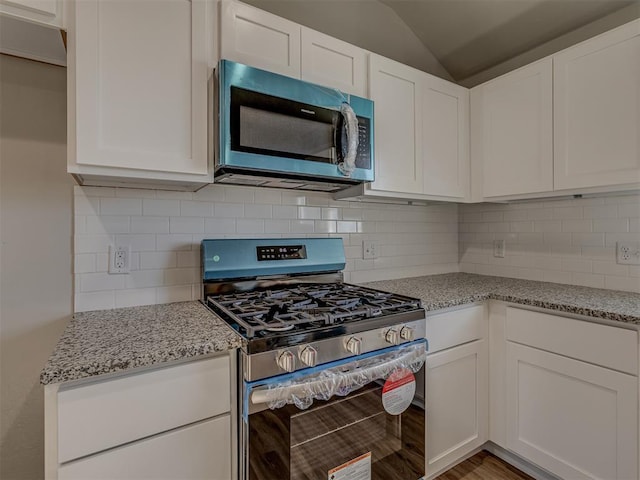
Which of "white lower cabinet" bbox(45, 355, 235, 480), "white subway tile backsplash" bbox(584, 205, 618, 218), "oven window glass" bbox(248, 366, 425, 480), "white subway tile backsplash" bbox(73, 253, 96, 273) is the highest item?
"white subway tile backsplash" bbox(584, 205, 618, 218)

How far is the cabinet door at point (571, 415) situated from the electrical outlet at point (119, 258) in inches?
72.2

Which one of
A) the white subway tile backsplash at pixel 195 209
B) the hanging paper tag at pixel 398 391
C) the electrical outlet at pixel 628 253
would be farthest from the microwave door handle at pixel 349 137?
the electrical outlet at pixel 628 253

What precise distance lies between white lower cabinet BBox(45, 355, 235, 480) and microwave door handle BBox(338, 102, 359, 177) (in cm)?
91

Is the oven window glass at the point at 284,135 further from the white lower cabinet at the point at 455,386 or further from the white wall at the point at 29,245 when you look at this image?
the white lower cabinet at the point at 455,386

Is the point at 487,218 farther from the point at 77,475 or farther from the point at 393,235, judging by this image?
the point at 77,475

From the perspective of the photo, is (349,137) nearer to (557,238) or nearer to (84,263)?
(84,263)

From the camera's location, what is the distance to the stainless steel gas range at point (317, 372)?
1028 millimetres

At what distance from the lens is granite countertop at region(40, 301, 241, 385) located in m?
0.85

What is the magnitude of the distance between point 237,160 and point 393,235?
1285 millimetres

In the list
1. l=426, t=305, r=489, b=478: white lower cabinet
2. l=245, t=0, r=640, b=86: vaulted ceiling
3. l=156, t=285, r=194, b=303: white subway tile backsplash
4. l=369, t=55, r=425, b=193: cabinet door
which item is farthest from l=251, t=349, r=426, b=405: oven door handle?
l=245, t=0, r=640, b=86: vaulted ceiling

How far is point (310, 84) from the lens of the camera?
1.44m

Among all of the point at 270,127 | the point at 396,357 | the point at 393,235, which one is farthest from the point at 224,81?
the point at 393,235

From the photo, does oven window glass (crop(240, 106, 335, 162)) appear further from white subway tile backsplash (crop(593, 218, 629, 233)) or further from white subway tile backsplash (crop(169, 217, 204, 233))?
white subway tile backsplash (crop(593, 218, 629, 233))

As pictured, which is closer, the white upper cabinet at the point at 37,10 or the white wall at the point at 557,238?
the white upper cabinet at the point at 37,10
